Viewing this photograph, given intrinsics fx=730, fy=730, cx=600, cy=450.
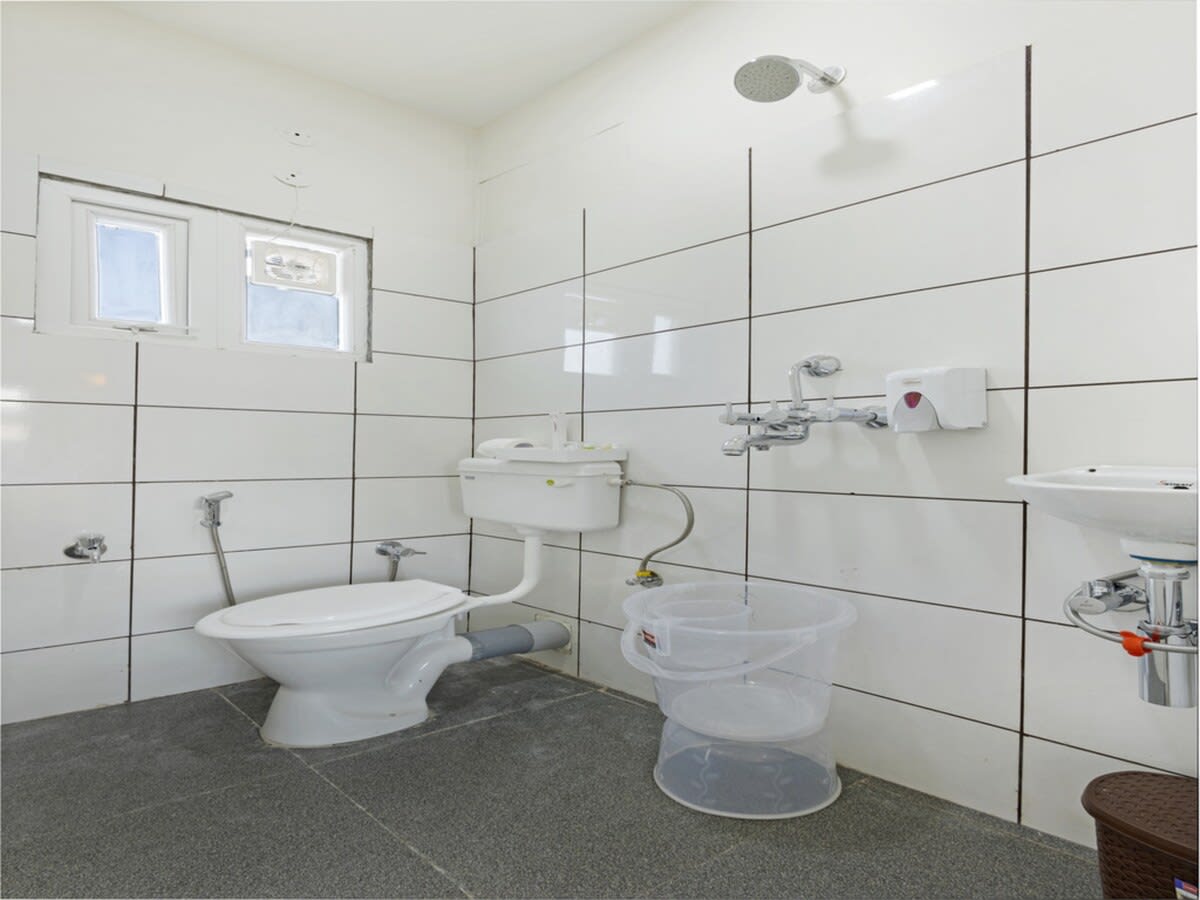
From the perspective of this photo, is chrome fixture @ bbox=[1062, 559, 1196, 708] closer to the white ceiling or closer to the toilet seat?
the toilet seat

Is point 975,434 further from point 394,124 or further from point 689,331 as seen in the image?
point 394,124

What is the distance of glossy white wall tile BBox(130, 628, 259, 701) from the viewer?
207 centimetres

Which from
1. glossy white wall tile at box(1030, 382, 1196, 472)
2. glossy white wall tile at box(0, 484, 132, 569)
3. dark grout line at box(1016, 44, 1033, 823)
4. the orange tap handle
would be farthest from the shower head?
glossy white wall tile at box(0, 484, 132, 569)

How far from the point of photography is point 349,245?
2488 mm

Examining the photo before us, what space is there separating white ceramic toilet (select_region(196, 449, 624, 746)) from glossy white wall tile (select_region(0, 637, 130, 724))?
1.49ft

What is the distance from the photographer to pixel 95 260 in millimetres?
2047

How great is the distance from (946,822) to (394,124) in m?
2.62

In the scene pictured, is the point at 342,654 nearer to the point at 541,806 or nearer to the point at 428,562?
the point at 541,806

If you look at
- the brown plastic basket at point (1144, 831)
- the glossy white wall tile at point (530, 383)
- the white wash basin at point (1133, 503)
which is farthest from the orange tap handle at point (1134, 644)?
the glossy white wall tile at point (530, 383)

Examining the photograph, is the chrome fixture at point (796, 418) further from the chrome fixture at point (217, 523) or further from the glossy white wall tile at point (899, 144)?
the chrome fixture at point (217, 523)

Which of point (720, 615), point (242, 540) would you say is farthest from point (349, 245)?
→ point (720, 615)

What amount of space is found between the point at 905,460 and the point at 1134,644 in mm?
560

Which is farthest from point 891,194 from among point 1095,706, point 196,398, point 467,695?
point 196,398

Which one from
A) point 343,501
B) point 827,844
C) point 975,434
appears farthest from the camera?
point 343,501
